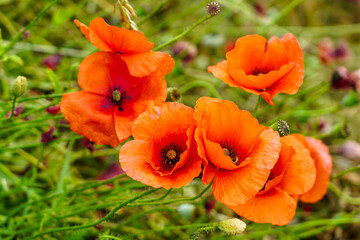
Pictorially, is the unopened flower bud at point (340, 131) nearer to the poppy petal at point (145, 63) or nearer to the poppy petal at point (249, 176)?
the poppy petal at point (249, 176)

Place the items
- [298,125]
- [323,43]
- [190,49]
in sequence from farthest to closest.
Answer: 1. [323,43]
2. [298,125]
3. [190,49]

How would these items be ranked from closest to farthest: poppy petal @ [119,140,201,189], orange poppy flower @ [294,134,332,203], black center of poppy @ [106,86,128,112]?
1. poppy petal @ [119,140,201,189]
2. black center of poppy @ [106,86,128,112]
3. orange poppy flower @ [294,134,332,203]

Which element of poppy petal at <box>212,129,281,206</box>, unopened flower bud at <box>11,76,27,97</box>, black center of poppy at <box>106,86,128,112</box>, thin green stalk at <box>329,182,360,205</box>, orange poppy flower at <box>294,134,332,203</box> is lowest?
thin green stalk at <box>329,182,360,205</box>

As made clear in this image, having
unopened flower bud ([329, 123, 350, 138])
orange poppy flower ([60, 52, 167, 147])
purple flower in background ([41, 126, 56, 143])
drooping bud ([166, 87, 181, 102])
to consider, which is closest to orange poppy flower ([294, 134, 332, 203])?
unopened flower bud ([329, 123, 350, 138])

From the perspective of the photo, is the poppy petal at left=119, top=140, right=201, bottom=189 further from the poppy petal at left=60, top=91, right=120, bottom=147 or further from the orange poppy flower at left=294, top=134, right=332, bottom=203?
the orange poppy flower at left=294, top=134, right=332, bottom=203

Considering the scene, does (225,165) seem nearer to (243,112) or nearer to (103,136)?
(243,112)

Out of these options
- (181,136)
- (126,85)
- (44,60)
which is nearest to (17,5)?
(44,60)

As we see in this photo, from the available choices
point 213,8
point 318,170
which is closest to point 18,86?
point 213,8

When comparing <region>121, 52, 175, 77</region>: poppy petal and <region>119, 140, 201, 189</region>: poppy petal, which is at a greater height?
<region>121, 52, 175, 77</region>: poppy petal

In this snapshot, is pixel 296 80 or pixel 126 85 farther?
pixel 126 85
